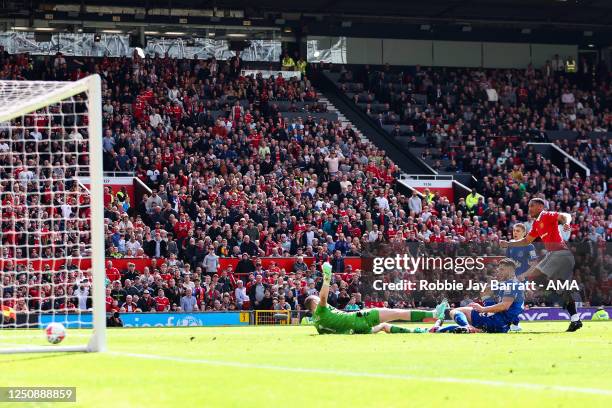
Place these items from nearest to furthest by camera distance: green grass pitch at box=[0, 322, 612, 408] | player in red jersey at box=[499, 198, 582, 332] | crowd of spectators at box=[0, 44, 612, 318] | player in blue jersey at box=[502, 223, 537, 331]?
green grass pitch at box=[0, 322, 612, 408] → player in red jersey at box=[499, 198, 582, 332] → player in blue jersey at box=[502, 223, 537, 331] → crowd of spectators at box=[0, 44, 612, 318]

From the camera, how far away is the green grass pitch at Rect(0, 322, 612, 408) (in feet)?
26.4

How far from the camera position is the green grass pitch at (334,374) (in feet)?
26.4

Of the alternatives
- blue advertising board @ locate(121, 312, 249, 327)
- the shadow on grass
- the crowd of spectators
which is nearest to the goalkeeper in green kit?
the shadow on grass

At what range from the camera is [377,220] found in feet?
126

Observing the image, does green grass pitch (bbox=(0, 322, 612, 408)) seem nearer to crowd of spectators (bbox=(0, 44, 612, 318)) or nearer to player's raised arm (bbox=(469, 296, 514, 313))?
player's raised arm (bbox=(469, 296, 514, 313))

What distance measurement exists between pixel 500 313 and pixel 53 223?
9132mm

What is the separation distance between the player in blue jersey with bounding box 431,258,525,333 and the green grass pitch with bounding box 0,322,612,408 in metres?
3.06

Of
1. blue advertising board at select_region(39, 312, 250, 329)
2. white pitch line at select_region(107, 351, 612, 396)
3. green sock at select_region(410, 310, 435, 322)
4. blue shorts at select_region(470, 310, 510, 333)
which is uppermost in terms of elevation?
white pitch line at select_region(107, 351, 612, 396)

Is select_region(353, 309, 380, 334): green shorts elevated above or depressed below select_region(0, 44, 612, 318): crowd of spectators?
below

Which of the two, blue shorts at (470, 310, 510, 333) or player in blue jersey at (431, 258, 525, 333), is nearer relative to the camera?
player in blue jersey at (431, 258, 525, 333)

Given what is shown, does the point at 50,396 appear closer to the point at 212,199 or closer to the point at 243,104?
the point at 212,199

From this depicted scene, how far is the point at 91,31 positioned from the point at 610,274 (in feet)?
79.8

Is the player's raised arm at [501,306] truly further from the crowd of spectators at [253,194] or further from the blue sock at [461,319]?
the crowd of spectators at [253,194]

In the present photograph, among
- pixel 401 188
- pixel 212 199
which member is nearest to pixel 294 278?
pixel 212 199
